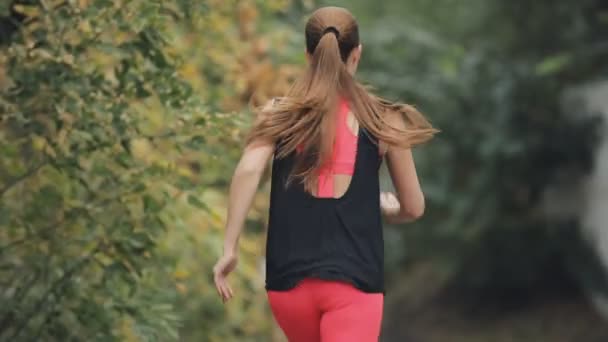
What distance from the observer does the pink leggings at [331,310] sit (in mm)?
4254

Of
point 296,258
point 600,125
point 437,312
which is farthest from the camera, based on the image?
point 437,312

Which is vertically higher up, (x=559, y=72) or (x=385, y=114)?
(x=385, y=114)

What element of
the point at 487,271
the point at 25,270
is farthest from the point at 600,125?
the point at 25,270

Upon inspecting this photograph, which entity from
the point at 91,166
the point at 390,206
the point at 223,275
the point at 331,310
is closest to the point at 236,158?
the point at 91,166

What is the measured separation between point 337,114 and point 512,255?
30.6 feet

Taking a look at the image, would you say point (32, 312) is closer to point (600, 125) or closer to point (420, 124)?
point (420, 124)

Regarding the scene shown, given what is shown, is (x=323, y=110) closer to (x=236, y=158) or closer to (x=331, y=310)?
(x=331, y=310)

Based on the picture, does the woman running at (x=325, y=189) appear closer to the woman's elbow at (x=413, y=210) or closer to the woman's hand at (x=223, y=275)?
the woman's hand at (x=223, y=275)

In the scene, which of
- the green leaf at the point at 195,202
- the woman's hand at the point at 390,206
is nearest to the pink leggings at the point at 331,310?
the woman's hand at the point at 390,206

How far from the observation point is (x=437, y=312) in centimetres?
1548

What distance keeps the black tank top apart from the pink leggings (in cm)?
3

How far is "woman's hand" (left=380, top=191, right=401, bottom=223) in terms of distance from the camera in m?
4.64

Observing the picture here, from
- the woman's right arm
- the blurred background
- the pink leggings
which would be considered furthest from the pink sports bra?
the blurred background

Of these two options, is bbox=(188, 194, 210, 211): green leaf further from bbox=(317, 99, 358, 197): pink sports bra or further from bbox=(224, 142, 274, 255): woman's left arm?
bbox=(317, 99, 358, 197): pink sports bra
